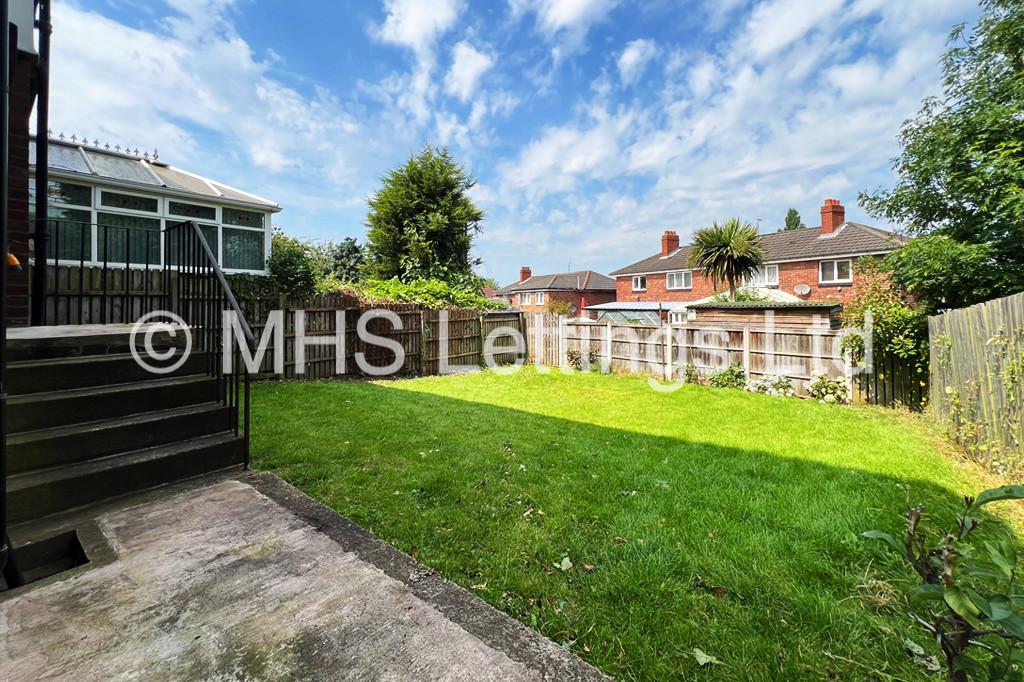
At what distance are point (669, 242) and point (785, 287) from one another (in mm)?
8062

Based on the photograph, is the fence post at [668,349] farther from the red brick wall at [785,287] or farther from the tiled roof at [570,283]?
the tiled roof at [570,283]

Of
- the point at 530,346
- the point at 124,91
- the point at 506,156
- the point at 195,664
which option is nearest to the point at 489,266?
the point at 506,156

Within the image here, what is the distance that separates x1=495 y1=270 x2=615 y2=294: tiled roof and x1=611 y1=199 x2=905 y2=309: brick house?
30.6 ft

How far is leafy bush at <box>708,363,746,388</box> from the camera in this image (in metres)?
8.80

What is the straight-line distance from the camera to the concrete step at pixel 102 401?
246 cm

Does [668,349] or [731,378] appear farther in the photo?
[668,349]

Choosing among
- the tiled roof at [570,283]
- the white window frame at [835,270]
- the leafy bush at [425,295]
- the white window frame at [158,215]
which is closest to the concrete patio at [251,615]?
the white window frame at [158,215]

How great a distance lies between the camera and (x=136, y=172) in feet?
36.3

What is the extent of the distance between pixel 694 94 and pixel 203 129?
1220 cm

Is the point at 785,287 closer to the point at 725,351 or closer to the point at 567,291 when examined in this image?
the point at 725,351

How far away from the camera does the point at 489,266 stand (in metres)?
20.0

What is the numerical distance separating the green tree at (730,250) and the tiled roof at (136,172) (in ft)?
53.3

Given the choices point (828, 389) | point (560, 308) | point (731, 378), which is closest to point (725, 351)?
point (731, 378)

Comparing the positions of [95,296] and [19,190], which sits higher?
[19,190]
